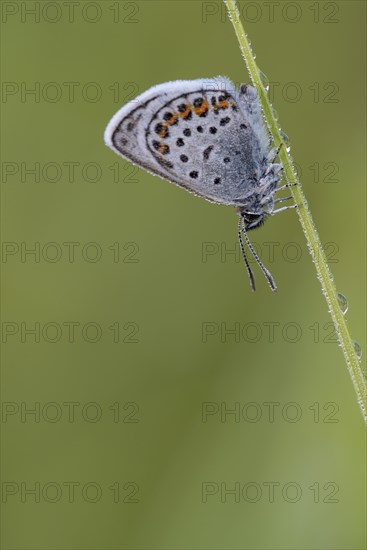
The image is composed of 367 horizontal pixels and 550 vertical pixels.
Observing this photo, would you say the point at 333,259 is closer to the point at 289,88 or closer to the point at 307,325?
the point at 307,325

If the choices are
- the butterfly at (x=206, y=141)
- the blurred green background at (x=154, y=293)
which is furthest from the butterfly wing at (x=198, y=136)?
the blurred green background at (x=154, y=293)

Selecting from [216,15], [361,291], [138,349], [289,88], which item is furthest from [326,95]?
[138,349]

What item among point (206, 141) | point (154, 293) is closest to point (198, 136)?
point (206, 141)

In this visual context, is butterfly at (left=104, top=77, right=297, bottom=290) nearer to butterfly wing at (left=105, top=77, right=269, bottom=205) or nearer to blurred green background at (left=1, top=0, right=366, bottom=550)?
butterfly wing at (left=105, top=77, right=269, bottom=205)

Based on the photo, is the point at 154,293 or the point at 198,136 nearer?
the point at 198,136

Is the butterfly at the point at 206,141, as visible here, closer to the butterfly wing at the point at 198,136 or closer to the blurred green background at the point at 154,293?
the butterfly wing at the point at 198,136

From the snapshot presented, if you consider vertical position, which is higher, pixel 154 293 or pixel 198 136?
pixel 198 136

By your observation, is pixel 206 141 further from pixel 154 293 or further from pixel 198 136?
pixel 154 293
